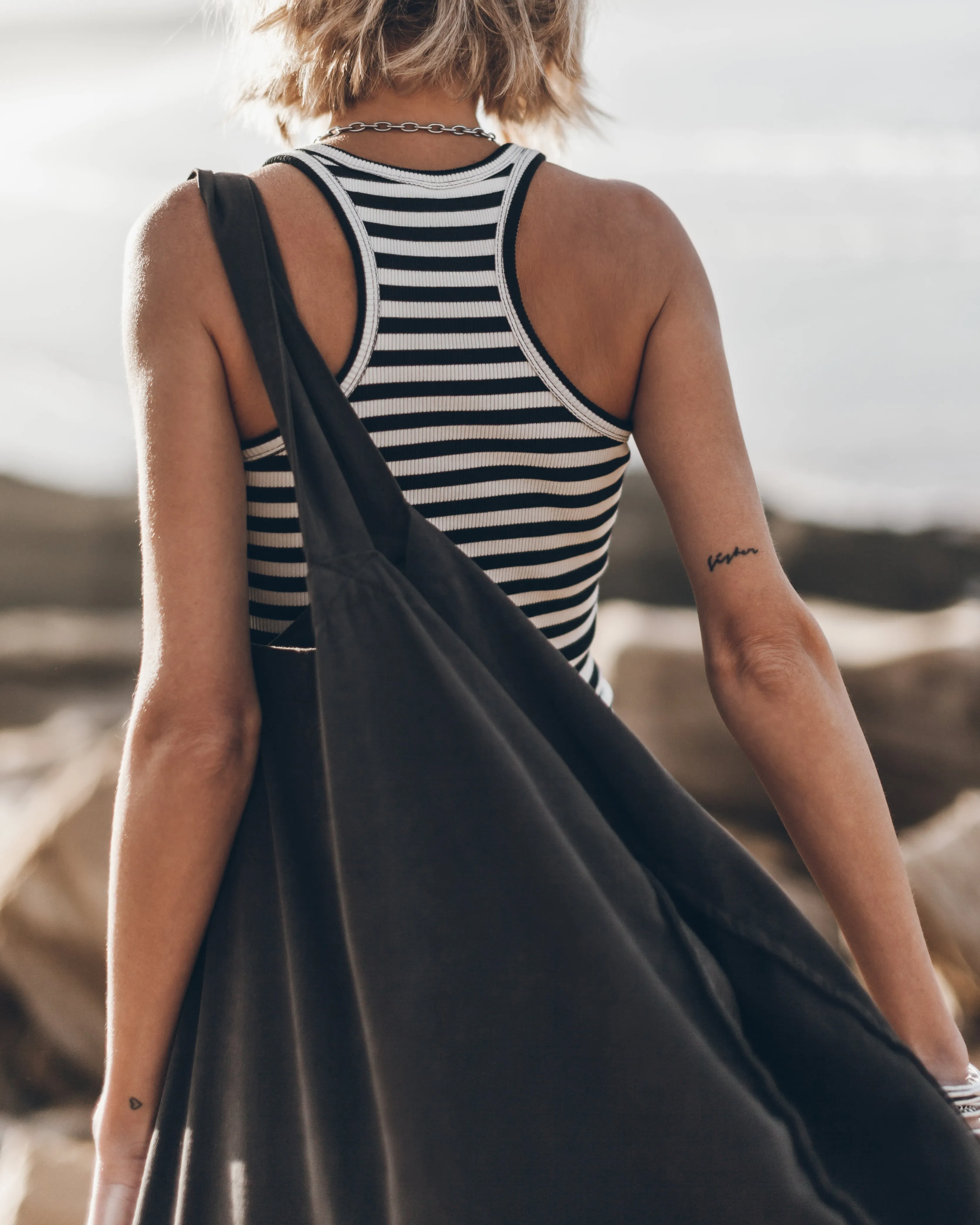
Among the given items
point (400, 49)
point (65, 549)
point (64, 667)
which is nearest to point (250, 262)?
point (400, 49)

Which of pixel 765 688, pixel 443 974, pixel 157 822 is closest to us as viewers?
pixel 443 974

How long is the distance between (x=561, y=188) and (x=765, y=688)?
504mm

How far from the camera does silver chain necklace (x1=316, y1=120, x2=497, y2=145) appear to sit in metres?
1.03

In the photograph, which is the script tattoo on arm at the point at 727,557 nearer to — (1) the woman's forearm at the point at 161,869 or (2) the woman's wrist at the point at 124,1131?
(1) the woman's forearm at the point at 161,869

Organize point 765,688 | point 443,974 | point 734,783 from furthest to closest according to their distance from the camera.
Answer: point 734,783 → point 765,688 → point 443,974

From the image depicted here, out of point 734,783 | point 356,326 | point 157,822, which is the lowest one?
point 734,783

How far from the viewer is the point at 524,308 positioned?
1.00 metres

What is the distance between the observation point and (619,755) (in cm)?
87

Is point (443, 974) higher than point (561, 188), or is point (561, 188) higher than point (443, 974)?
point (561, 188)

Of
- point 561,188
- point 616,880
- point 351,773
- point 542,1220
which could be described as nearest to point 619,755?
point 616,880

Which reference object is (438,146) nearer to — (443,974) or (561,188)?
(561,188)

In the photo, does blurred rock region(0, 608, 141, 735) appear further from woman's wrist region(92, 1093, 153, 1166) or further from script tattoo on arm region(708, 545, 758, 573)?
script tattoo on arm region(708, 545, 758, 573)

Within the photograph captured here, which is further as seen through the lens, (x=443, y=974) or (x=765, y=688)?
(x=765, y=688)

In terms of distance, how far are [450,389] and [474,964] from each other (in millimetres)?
503
